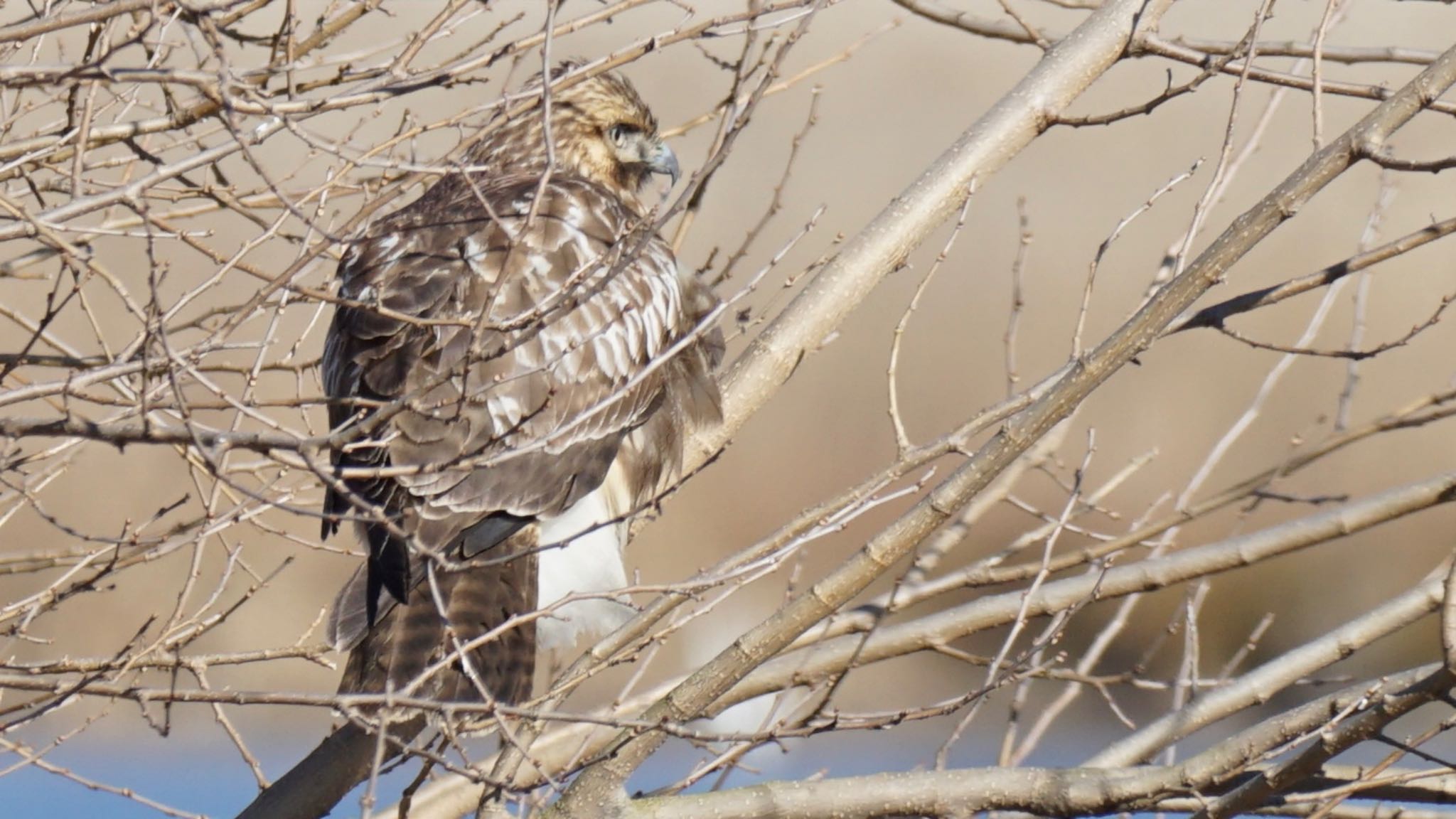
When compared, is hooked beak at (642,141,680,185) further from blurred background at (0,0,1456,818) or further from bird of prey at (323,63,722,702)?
blurred background at (0,0,1456,818)

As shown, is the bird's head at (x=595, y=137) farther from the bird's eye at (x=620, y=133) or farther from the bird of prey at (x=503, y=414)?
the bird of prey at (x=503, y=414)

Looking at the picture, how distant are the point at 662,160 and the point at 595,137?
0.71ft

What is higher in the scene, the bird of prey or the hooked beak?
the hooked beak

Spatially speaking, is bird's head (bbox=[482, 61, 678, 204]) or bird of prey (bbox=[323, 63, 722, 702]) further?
bird's head (bbox=[482, 61, 678, 204])

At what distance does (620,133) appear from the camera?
4.74m

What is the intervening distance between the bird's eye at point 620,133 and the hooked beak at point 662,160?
9cm

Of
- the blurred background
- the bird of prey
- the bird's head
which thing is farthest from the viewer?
Answer: the blurred background

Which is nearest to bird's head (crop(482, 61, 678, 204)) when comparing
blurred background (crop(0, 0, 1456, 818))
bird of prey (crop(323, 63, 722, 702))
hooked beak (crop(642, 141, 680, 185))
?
hooked beak (crop(642, 141, 680, 185))

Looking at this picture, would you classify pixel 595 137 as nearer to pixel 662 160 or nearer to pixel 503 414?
pixel 662 160

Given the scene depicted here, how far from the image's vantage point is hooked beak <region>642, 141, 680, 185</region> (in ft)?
15.3

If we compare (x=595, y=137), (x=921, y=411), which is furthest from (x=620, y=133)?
(x=921, y=411)

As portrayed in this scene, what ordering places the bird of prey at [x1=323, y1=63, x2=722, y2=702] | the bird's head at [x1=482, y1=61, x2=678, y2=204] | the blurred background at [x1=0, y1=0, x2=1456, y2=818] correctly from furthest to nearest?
the blurred background at [x1=0, y1=0, x2=1456, y2=818], the bird's head at [x1=482, y1=61, x2=678, y2=204], the bird of prey at [x1=323, y1=63, x2=722, y2=702]

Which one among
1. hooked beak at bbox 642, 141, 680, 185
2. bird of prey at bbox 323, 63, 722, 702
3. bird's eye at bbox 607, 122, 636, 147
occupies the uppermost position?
bird's eye at bbox 607, 122, 636, 147

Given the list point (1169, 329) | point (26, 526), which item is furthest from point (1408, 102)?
point (26, 526)
